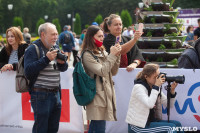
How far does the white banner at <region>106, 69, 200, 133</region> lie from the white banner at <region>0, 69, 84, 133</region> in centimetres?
70

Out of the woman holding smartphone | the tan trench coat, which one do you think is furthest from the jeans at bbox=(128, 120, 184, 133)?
the woman holding smartphone

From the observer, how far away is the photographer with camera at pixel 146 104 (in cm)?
414

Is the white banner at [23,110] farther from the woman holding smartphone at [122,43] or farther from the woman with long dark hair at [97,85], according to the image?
the woman with long dark hair at [97,85]

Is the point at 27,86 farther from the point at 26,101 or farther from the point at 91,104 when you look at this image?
the point at 26,101

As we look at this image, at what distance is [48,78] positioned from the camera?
4.11 meters

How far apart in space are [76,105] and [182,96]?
1660mm

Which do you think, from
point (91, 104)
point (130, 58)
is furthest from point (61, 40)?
point (91, 104)

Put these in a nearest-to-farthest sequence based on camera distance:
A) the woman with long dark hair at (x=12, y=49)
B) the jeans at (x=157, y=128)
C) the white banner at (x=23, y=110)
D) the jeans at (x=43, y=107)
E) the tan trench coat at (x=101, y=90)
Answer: the tan trench coat at (x=101, y=90)
the jeans at (x=43, y=107)
the jeans at (x=157, y=128)
the woman with long dark hair at (x=12, y=49)
the white banner at (x=23, y=110)

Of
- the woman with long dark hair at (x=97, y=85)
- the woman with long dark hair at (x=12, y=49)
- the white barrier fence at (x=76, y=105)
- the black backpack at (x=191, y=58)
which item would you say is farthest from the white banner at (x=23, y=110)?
the black backpack at (x=191, y=58)

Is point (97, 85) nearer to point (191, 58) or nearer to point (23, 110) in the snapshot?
point (191, 58)

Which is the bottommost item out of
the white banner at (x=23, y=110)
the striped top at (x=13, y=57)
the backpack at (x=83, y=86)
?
the white banner at (x=23, y=110)

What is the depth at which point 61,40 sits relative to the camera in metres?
16.0

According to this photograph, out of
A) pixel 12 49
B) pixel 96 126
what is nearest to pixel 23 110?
pixel 12 49

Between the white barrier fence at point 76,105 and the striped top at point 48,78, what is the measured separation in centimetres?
133
